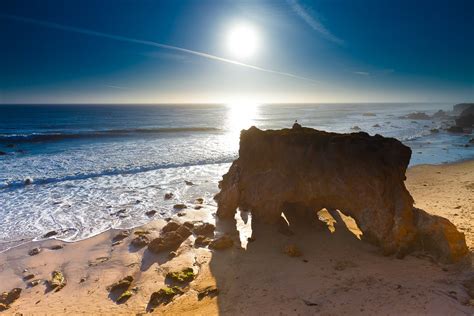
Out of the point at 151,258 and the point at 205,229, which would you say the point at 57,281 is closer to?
the point at 151,258

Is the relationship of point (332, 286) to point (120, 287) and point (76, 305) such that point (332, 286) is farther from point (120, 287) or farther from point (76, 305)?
point (76, 305)

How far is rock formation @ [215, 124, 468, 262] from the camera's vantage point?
33.6 feet

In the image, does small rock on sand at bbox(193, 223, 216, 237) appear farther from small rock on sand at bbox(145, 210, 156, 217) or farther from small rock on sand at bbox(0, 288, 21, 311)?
small rock on sand at bbox(0, 288, 21, 311)

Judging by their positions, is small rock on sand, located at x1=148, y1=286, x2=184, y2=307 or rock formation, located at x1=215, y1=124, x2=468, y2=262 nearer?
small rock on sand, located at x1=148, y1=286, x2=184, y2=307

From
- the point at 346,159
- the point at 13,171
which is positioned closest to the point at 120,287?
the point at 346,159

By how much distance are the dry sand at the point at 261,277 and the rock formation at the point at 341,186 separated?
2.50ft

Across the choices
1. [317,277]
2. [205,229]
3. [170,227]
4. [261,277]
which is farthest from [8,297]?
[317,277]

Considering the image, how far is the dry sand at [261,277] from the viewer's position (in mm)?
8172

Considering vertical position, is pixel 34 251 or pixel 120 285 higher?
pixel 120 285

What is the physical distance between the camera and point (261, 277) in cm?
974

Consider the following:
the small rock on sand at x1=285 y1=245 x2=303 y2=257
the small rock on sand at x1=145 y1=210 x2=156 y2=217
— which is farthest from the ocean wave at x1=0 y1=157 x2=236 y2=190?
the small rock on sand at x1=285 y1=245 x2=303 y2=257

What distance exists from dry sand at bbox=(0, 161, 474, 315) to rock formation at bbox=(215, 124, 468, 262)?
761mm

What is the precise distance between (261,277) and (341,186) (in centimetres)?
471

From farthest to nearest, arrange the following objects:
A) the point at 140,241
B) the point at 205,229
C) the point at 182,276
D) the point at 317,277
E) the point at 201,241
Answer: the point at 205,229 → the point at 140,241 → the point at 201,241 → the point at 182,276 → the point at 317,277
